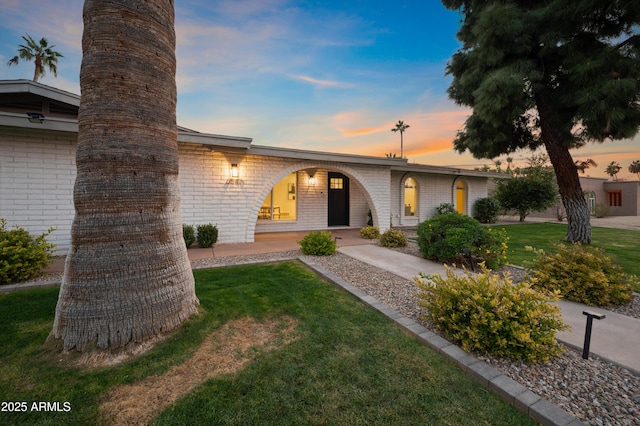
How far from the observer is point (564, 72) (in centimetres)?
764

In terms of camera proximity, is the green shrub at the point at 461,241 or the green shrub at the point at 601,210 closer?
the green shrub at the point at 461,241

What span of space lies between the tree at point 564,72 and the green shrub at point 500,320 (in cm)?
679

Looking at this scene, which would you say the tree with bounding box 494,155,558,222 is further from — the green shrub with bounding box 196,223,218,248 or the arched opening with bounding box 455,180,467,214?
the green shrub with bounding box 196,223,218,248

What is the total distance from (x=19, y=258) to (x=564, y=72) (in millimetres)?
13493

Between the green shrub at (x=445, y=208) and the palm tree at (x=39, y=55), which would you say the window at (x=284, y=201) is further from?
the palm tree at (x=39, y=55)

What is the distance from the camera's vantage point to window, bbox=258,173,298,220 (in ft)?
35.3

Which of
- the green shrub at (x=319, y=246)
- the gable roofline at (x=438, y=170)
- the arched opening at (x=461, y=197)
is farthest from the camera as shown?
the arched opening at (x=461, y=197)

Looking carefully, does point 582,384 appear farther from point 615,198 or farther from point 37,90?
point 615,198

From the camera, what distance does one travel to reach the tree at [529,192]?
1480 centimetres

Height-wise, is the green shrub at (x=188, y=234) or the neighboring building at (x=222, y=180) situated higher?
the neighboring building at (x=222, y=180)

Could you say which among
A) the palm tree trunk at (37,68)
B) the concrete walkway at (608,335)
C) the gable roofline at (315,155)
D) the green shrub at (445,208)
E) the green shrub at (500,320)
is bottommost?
the concrete walkway at (608,335)

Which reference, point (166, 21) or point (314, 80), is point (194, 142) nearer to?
point (166, 21)

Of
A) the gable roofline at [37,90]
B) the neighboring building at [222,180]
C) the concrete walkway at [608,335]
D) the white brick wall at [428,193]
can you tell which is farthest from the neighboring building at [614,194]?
the gable roofline at [37,90]

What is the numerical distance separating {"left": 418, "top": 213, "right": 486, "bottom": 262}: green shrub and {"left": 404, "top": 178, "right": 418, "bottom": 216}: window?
746 centimetres
